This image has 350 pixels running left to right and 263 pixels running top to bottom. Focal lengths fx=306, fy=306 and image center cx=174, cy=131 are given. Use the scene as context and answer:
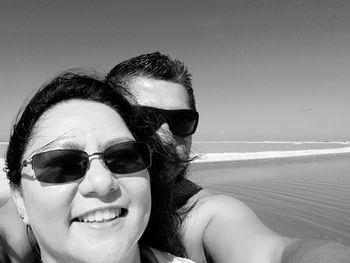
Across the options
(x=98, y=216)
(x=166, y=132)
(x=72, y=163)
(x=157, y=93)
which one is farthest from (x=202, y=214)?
(x=157, y=93)

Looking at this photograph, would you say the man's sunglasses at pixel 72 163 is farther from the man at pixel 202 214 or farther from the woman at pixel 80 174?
the man at pixel 202 214

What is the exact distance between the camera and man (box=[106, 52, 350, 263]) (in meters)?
1.46

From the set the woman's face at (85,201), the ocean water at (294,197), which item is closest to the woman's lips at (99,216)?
the woman's face at (85,201)

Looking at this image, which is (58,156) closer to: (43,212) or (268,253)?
(43,212)

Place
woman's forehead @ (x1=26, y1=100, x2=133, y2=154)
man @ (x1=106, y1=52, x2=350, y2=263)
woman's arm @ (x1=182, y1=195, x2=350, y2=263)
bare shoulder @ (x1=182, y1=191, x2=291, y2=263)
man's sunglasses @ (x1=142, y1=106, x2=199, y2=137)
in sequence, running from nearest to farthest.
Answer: woman's arm @ (x1=182, y1=195, x2=350, y2=263)
man @ (x1=106, y1=52, x2=350, y2=263)
woman's forehead @ (x1=26, y1=100, x2=133, y2=154)
bare shoulder @ (x1=182, y1=191, x2=291, y2=263)
man's sunglasses @ (x1=142, y1=106, x2=199, y2=137)

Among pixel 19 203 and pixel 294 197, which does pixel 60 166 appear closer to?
pixel 19 203

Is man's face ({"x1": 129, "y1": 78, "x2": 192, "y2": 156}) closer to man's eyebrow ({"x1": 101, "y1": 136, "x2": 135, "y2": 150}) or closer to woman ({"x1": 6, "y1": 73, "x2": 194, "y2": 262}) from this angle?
woman ({"x1": 6, "y1": 73, "x2": 194, "y2": 262})

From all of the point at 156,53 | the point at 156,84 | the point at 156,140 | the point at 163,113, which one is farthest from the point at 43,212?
the point at 156,53

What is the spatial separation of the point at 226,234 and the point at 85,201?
1048mm

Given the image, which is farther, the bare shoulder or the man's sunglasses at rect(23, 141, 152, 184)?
the bare shoulder

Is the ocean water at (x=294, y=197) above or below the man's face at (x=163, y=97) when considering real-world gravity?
below

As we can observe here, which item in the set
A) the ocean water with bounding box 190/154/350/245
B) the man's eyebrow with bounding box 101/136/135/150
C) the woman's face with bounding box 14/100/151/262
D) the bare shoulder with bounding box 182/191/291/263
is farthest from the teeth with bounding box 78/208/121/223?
the ocean water with bounding box 190/154/350/245

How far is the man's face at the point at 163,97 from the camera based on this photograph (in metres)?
3.12

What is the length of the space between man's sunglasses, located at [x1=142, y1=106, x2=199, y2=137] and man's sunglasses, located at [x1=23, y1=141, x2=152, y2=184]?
4.20 ft
